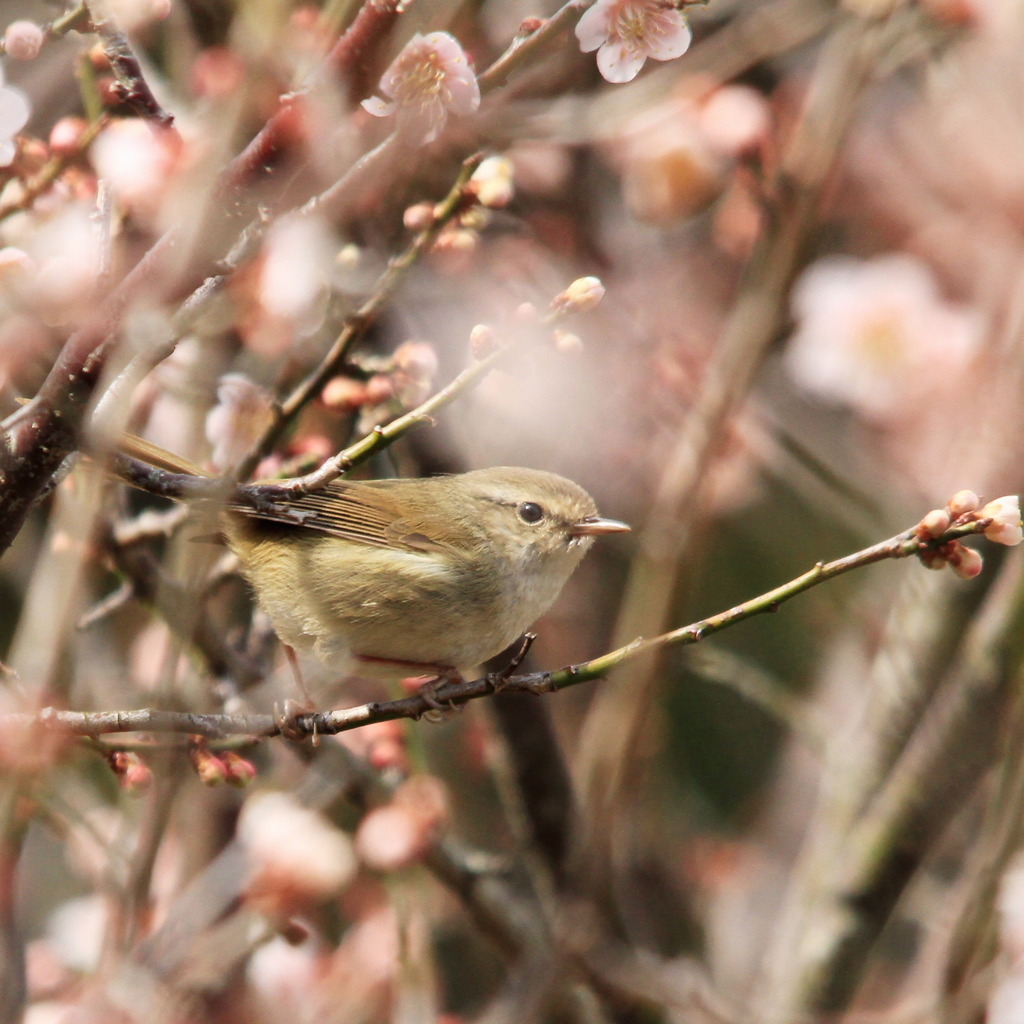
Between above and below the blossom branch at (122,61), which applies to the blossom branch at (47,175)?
above

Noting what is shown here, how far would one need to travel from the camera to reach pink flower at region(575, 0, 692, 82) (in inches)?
91.5

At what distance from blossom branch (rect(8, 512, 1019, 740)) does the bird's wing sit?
993 mm

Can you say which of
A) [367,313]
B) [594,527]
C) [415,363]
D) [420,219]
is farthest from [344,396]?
[594,527]

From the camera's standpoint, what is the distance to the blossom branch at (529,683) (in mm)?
1878

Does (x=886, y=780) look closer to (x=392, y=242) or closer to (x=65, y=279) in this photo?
(x=392, y=242)

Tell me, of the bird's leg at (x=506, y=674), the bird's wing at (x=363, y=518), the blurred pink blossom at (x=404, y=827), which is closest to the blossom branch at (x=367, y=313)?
the bird's wing at (x=363, y=518)

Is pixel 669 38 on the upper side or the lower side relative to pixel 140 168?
upper

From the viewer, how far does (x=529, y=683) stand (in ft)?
6.71

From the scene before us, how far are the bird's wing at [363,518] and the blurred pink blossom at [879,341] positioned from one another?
1847mm

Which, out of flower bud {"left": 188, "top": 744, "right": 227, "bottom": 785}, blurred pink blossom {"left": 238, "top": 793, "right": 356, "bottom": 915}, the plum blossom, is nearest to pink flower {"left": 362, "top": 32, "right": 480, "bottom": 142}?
the plum blossom

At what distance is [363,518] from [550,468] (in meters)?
1.65

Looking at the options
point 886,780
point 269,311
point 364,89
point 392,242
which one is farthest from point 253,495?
point 886,780

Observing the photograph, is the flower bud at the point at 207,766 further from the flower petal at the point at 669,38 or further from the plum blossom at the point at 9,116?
the flower petal at the point at 669,38

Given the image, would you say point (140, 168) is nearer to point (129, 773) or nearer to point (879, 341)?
point (129, 773)
